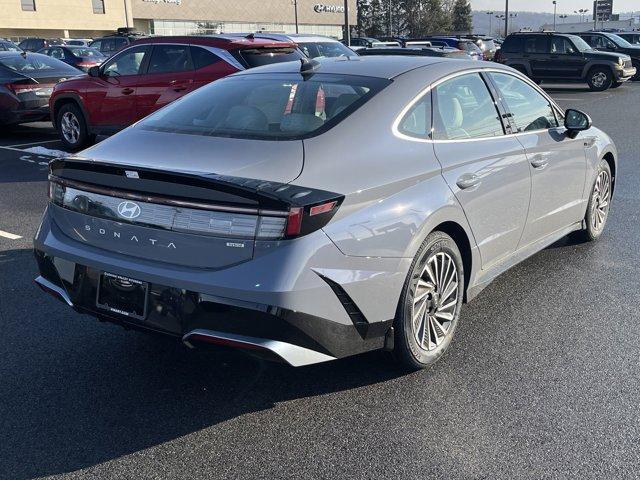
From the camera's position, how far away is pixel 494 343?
158 inches

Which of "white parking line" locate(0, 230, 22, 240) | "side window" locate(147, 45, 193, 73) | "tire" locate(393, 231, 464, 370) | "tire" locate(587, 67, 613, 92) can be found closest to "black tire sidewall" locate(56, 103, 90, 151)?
"side window" locate(147, 45, 193, 73)

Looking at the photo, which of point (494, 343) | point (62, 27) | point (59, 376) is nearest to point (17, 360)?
point (59, 376)

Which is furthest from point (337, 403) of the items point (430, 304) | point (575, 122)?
point (575, 122)

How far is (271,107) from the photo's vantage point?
3828 mm

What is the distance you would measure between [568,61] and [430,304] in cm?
2115

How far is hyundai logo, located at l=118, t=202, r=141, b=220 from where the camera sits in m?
3.14

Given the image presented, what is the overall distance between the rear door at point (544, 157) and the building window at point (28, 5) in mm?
70304

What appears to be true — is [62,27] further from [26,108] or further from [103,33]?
[26,108]

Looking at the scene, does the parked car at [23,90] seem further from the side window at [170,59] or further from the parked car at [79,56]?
the parked car at [79,56]

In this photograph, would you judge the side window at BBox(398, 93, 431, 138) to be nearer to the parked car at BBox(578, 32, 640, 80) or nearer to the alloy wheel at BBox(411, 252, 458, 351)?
the alloy wheel at BBox(411, 252, 458, 351)

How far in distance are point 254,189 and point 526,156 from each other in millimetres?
2242

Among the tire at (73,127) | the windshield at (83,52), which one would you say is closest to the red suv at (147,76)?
the tire at (73,127)

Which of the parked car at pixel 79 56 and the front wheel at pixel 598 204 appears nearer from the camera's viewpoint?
the front wheel at pixel 598 204

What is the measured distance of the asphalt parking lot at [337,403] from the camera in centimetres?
290
